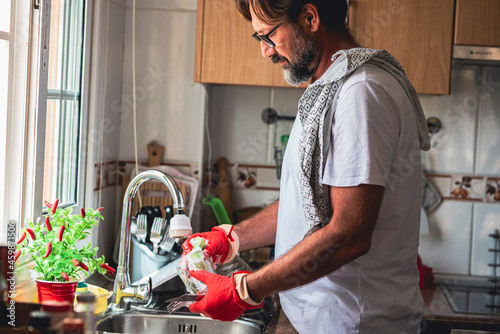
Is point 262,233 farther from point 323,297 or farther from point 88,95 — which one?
point 88,95

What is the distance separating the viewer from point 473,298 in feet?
6.62

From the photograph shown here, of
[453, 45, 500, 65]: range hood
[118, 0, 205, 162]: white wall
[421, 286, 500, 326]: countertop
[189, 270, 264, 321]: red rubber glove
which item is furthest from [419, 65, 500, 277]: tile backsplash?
[189, 270, 264, 321]: red rubber glove

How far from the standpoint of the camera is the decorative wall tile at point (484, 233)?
2295 millimetres

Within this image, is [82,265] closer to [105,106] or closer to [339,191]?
[339,191]

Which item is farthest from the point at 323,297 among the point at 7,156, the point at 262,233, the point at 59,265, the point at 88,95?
the point at 88,95

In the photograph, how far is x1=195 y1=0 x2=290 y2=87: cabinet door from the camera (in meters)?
2.03

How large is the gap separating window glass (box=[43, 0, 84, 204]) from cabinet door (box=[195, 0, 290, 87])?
42cm

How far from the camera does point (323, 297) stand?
116cm

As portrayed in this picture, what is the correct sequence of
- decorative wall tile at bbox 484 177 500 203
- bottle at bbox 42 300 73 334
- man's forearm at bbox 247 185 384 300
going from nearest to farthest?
bottle at bbox 42 300 73 334
man's forearm at bbox 247 185 384 300
decorative wall tile at bbox 484 177 500 203

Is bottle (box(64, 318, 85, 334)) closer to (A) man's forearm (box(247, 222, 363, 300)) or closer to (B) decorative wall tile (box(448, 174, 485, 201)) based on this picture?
(A) man's forearm (box(247, 222, 363, 300))

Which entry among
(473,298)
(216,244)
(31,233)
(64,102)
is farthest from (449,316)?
(64,102)

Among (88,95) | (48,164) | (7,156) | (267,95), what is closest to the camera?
(7,156)

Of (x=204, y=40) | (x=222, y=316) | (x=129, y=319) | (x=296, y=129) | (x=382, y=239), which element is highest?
(x=204, y=40)

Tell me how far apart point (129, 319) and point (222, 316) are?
0.54 metres
